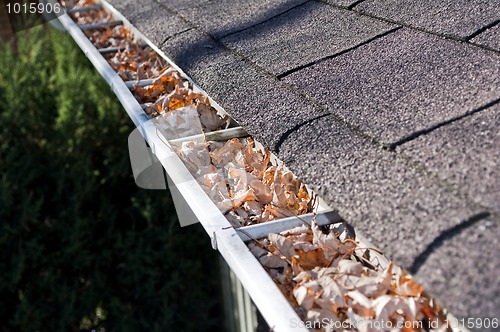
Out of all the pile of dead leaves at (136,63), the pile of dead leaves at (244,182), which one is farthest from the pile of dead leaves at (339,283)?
the pile of dead leaves at (136,63)

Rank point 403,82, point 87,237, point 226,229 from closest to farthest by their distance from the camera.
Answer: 1. point 226,229
2. point 403,82
3. point 87,237

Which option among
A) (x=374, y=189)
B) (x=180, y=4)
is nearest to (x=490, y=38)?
(x=374, y=189)

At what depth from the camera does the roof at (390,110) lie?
1.11 meters

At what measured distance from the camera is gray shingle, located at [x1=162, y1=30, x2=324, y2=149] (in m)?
1.66

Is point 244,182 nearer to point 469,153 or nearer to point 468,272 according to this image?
point 469,153

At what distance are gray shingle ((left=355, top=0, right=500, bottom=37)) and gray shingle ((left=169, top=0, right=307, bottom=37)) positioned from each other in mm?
454

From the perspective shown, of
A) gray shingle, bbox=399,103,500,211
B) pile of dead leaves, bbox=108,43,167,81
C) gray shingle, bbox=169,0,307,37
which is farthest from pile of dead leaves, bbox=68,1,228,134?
gray shingle, bbox=399,103,500,211

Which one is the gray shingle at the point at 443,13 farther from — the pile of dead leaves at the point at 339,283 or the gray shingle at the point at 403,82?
the pile of dead leaves at the point at 339,283

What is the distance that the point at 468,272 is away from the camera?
40.2 inches

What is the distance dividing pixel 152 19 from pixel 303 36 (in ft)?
3.36

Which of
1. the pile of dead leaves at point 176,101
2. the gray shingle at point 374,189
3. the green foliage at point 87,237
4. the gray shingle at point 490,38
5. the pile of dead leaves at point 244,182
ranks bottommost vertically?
the green foliage at point 87,237

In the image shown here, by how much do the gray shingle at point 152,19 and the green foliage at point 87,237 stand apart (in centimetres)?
147

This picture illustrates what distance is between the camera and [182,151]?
197 cm

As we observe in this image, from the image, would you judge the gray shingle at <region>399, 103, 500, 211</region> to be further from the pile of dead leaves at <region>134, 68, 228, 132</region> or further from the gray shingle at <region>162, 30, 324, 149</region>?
the pile of dead leaves at <region>134, 68, 228, 132</region>
